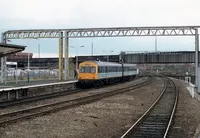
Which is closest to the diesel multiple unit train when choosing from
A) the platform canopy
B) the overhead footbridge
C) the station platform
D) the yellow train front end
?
the yellow train front end

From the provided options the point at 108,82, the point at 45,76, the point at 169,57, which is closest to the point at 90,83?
the point at 108,82

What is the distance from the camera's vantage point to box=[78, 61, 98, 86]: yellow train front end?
123 feet

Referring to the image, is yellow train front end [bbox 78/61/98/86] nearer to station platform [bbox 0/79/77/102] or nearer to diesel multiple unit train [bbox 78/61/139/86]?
diesel multiple unit train [bbox 78/61/139/86]

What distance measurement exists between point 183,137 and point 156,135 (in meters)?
0.85

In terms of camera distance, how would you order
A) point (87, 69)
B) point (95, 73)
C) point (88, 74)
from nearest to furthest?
point (95, 73)
point (88, 74)
point (87, 69)

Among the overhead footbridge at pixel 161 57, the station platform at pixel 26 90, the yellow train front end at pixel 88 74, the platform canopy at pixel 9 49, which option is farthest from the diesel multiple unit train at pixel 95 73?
the overhead footbridge at pixel 161 57

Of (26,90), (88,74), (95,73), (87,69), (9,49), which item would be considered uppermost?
(9,49)

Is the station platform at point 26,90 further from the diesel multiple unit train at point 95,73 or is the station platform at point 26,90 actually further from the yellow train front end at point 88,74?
the diesel multiple unit train at point 95,73

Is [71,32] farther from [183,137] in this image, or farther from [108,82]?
[183,137]

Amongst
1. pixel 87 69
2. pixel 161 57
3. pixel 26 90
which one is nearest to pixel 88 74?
pixel 87 69

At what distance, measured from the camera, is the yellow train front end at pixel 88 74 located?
37625 millimetres

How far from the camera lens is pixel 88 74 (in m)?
37.9

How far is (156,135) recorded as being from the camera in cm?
1146

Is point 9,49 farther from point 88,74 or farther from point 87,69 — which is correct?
point 87,69
